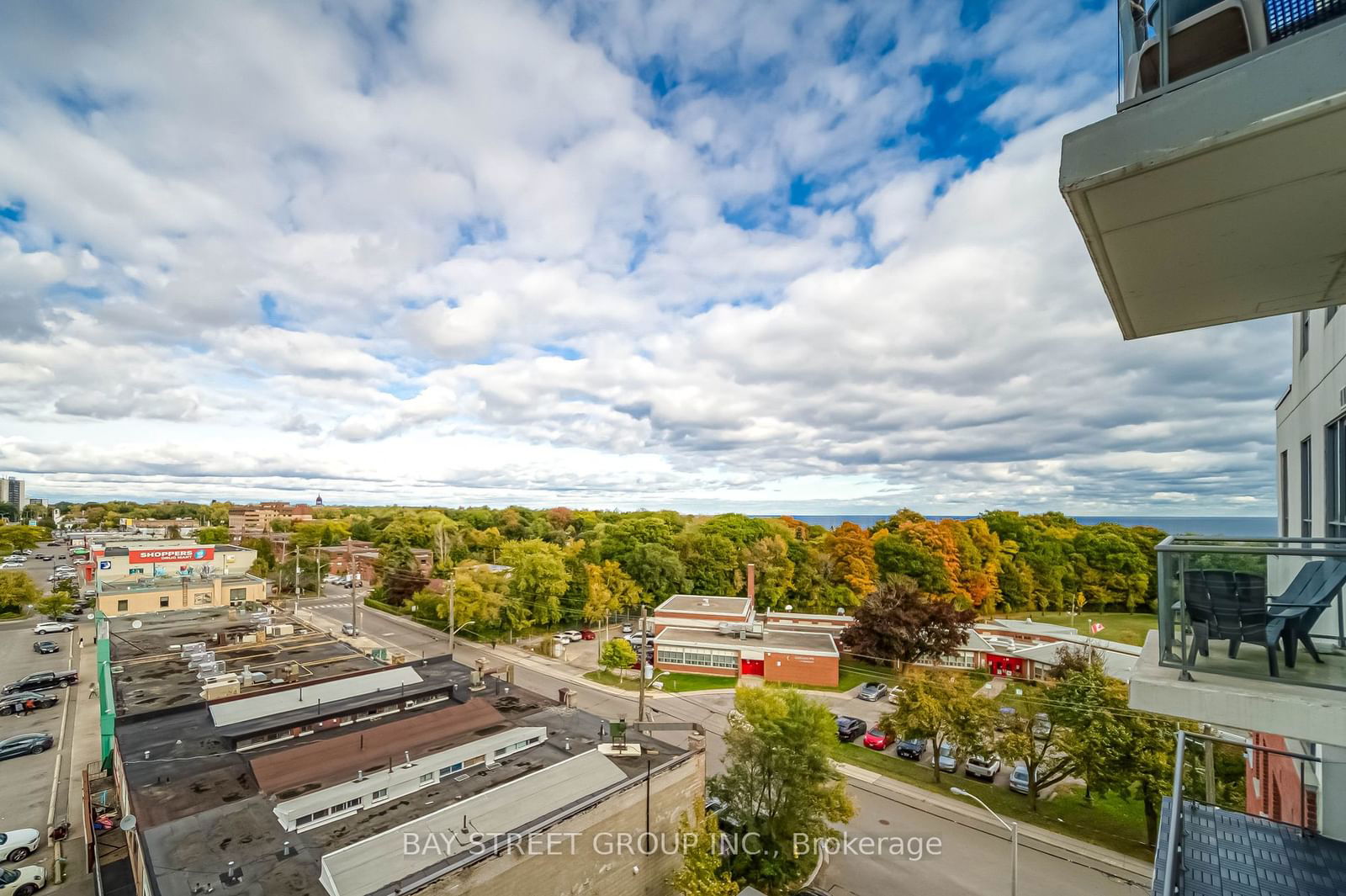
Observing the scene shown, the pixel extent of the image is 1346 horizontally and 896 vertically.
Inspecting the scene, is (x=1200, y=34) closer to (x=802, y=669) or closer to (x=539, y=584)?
(x=802, y=669)

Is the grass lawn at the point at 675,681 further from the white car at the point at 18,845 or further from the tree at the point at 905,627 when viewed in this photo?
the white car at the point at 18,845

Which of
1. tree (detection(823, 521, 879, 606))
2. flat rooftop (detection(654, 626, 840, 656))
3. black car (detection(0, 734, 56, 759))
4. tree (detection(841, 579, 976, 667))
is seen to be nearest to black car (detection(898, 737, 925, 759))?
tree (detection(841, 579, 976, 667))

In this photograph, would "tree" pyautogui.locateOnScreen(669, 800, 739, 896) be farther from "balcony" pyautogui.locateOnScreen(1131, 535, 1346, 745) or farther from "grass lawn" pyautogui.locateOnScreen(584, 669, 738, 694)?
"grass lawn" pyautogui.locateOnScreen(584, 669, 738, 694)

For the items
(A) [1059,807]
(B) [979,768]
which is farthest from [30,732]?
(A) [1059,807]

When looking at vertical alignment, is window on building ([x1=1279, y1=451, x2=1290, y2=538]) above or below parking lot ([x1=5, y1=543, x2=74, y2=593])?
above

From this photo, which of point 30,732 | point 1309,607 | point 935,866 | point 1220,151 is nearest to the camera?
point 1220,151

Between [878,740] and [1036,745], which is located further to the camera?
[878,740]

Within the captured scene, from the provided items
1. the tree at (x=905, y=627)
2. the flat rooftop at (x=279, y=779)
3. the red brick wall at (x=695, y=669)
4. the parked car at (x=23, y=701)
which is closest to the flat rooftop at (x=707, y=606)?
the red brick wall at (x=695, y=669)
